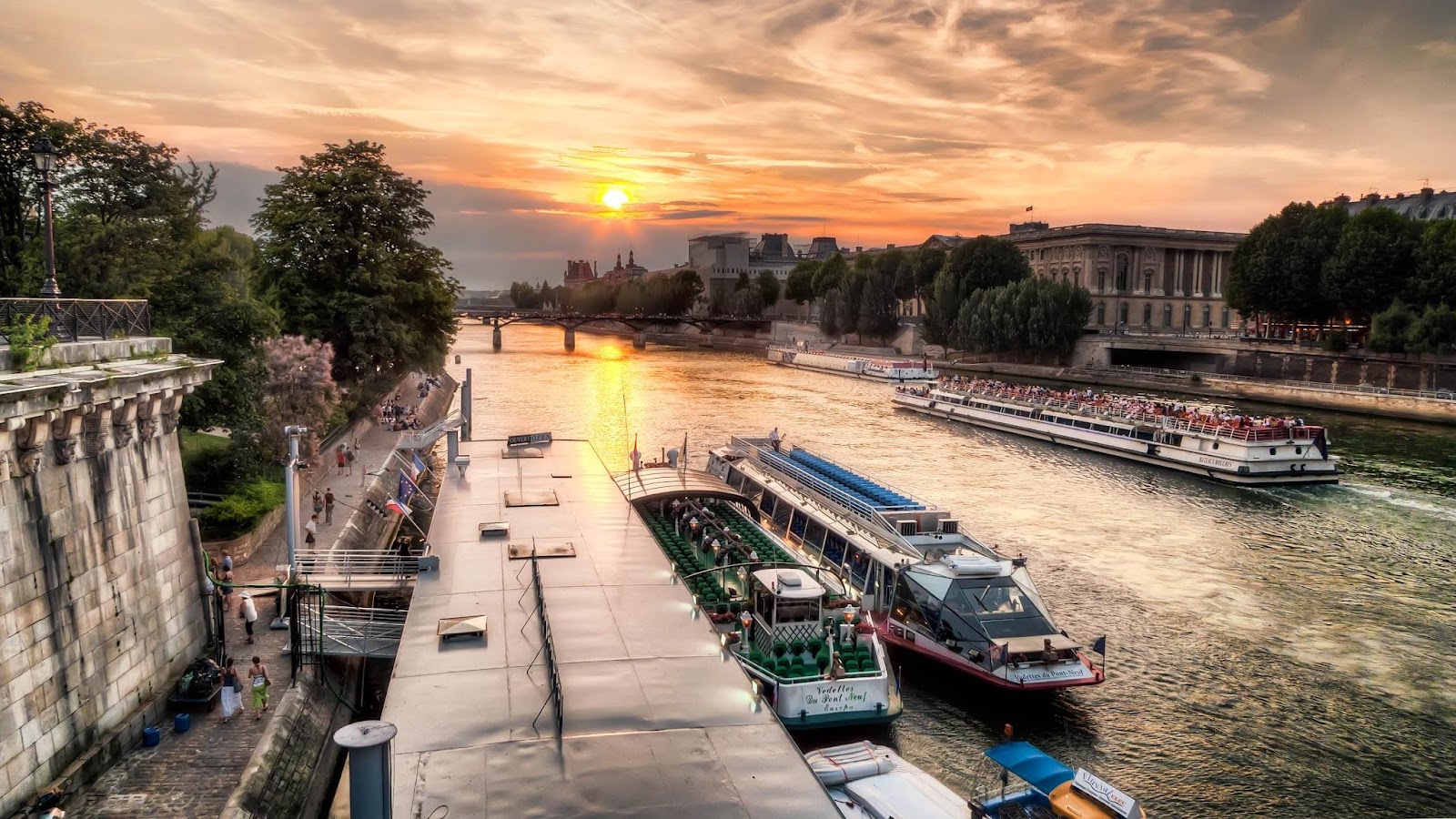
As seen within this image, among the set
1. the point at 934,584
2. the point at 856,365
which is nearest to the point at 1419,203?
the point at 856,365

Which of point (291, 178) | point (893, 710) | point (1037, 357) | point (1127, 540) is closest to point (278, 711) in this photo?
point (893, 710)

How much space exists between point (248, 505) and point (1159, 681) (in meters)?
24.2

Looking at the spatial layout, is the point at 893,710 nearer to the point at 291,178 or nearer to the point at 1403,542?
the point at 1403,542

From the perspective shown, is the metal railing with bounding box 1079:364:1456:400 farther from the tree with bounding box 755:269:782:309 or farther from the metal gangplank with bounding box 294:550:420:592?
the tree with bounding box 755:269:782:309

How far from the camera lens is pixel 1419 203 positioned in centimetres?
12494

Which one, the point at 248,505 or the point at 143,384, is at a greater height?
the point at 143,384

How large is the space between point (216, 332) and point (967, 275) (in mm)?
94644

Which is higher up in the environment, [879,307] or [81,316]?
[879,307]

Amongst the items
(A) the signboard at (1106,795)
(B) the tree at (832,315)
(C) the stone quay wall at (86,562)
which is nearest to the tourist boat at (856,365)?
(B) the tree at (832,315)

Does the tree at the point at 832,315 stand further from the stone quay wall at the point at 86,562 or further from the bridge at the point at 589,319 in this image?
the stone quay wall at the point at 86,562

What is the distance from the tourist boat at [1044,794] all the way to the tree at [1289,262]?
86.9 metres

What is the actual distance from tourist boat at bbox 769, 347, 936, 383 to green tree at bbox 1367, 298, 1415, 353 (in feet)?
120

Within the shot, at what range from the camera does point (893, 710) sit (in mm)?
20156

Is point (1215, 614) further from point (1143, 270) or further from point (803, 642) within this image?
point (1143, 270)
